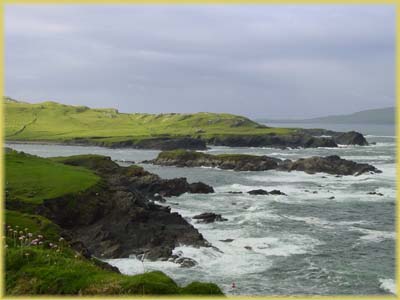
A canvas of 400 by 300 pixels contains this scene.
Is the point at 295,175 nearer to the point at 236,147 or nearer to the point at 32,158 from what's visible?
the point at 32,158

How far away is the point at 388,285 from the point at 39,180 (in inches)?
1165

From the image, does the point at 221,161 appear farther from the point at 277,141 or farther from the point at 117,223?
the point at 117,223

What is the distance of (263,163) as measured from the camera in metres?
92.5

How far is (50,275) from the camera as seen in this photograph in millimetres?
13766

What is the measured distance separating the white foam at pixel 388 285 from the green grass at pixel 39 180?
2474 centimetres

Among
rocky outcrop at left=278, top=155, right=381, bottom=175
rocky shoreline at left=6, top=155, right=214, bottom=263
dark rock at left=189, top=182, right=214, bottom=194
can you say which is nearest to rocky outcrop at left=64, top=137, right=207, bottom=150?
rocky outcrop at left=278, top=155, right=381, bottom=175

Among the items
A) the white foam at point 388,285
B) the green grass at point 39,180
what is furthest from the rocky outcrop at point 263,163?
the white foam at point 388,285

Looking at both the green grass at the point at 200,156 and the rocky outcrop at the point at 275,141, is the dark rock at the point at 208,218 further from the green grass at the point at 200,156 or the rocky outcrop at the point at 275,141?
the rocky outcrop at the point at 275,141

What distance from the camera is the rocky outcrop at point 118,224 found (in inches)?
1314

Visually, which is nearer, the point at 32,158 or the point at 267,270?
the point at 267,270

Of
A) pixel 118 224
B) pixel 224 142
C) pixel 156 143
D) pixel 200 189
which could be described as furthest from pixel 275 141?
pixel 118 224

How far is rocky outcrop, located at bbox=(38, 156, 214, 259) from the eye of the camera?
33.4 m

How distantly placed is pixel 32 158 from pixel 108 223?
19.7m

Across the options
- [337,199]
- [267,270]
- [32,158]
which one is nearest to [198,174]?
[337,199]
